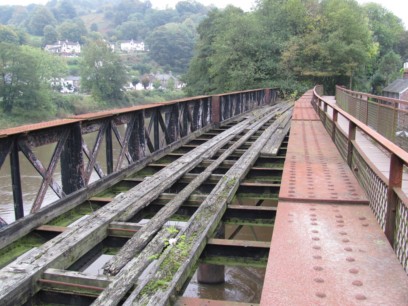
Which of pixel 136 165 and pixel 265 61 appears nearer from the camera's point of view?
pixel 136 165

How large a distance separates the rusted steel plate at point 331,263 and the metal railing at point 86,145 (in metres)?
2.93

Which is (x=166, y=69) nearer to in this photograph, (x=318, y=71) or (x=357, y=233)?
(x=318, y=71)

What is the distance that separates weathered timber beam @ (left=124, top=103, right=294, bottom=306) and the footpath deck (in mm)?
748

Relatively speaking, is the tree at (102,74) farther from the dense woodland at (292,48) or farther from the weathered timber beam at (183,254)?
the weathered timber beam at (183,254)

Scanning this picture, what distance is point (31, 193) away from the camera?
23516 mm

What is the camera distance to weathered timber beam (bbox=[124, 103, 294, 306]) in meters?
3.20

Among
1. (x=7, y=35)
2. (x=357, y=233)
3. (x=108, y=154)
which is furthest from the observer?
(x=7, y=35)

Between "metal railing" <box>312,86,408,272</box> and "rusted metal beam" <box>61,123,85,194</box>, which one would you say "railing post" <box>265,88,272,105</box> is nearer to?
"rusted metal beam" <box>61,123,85,194</box>

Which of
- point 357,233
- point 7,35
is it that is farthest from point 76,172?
point 7,35

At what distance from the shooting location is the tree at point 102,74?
10556cm

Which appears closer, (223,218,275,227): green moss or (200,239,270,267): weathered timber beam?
(200,239,270,267): weathered timber beam

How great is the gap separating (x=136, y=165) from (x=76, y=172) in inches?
75.4

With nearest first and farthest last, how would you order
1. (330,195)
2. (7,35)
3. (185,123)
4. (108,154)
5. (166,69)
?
(330,195), (108,154), (185,123), (7,35), (166,69)

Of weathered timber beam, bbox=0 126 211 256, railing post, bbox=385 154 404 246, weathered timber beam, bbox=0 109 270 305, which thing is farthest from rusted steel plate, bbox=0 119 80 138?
railing post, bbox=385 154 404 246
